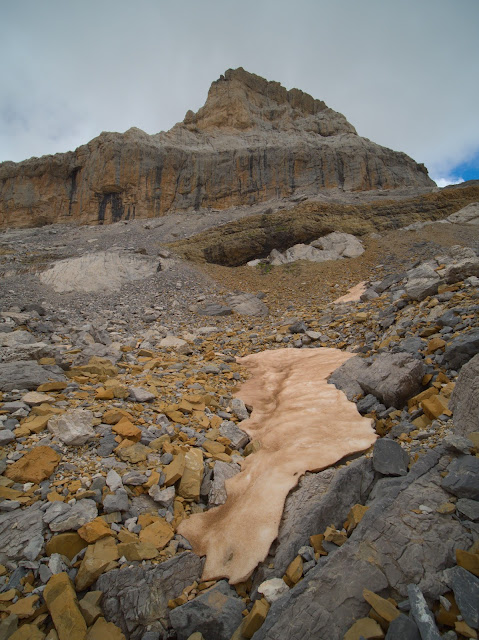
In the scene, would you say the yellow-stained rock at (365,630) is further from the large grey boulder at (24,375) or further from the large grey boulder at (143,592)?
the large grey boulder at (24,375)

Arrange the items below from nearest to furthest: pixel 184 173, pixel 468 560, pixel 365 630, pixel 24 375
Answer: pixel 365 630
pixel 468 560
pixel 24 375
pixel 184 173

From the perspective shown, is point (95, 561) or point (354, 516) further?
point (354, 516)

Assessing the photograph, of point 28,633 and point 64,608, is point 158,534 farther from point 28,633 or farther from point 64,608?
point 28,633

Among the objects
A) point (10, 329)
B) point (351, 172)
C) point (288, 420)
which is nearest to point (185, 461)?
point (288, 420)

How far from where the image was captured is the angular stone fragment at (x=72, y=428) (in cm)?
395

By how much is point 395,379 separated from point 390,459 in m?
1.89

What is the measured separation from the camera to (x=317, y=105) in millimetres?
42094

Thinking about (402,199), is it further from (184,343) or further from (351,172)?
(184,343)

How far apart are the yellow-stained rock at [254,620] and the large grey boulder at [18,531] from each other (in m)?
1.91

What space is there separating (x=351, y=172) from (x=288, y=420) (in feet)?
106

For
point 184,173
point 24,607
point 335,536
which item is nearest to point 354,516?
point 335,536

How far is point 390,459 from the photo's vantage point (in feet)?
10.8

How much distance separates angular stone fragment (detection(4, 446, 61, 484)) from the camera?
3.40m

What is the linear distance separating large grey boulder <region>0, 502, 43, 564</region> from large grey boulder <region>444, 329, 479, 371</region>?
5.47m
